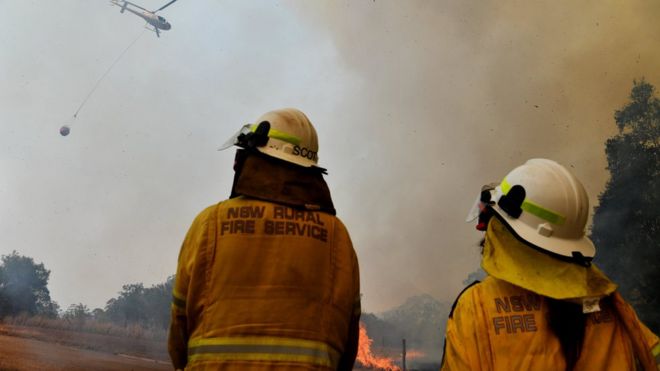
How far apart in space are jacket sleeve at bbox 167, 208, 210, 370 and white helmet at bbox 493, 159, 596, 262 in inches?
64.7

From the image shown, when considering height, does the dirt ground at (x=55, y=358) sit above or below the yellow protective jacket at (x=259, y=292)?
below

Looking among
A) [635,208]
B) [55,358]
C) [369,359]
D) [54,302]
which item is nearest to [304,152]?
[55,358]

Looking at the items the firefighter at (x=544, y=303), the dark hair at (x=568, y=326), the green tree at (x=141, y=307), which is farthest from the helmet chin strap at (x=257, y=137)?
the green tree at (x=141, y=307)

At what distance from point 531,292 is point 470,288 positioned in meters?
0.30

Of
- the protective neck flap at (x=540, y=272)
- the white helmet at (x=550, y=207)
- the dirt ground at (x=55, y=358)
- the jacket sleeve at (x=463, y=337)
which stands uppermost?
the white helmet at (x=550, y=207)

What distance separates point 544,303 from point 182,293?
1.80 metres

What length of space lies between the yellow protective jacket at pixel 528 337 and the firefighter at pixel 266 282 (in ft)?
2.24

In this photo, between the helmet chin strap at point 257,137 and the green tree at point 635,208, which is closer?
the helmet chin strap at point 257,137

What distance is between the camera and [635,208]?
16.0 m

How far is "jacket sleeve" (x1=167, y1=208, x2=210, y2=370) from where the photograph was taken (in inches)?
100

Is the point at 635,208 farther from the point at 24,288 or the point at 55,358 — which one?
the point at 24,288

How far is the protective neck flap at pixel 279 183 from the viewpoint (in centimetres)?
272

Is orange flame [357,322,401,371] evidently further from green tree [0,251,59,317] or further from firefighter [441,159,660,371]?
firefighter [441,159,660,371]

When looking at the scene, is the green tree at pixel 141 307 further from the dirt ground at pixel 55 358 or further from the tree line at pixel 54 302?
the dirt ground at pixel 55 358
